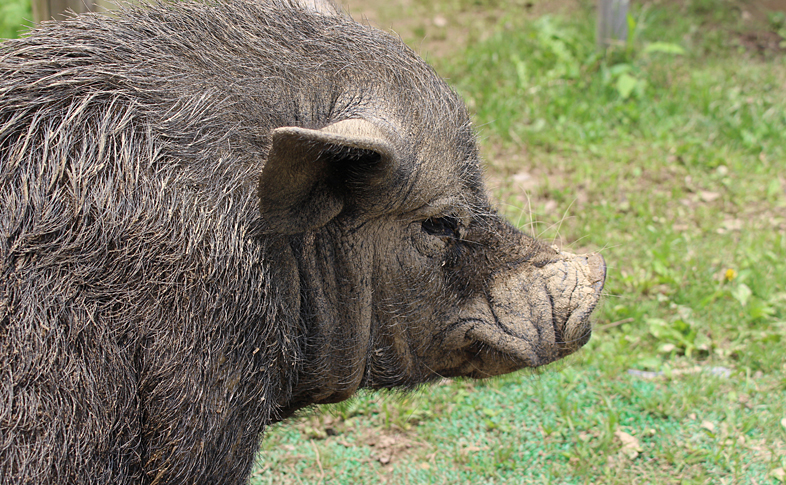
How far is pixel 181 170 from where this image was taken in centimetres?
253

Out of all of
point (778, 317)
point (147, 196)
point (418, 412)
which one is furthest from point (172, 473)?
point (778, 317)

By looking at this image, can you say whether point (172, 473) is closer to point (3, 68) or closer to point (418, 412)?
point (3, 68)

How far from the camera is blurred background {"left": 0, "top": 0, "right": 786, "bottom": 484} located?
403cm

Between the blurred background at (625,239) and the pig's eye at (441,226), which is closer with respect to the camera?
the pig's eye at (441,226)

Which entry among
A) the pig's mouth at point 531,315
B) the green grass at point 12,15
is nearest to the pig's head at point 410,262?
the pig's mouth at point 531,315

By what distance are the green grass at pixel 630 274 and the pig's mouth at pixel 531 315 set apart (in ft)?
2.25

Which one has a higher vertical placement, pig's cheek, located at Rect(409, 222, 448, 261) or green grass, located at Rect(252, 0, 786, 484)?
pig's cheek, located at Rect(409, 222, 448, 261)

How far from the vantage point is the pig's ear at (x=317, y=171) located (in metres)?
2.30

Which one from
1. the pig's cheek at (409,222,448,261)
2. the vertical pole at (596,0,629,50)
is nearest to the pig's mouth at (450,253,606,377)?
the pig's cheek at (409,222,448,261)

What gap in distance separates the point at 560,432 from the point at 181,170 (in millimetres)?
2687

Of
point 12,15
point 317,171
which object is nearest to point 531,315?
point 317,171

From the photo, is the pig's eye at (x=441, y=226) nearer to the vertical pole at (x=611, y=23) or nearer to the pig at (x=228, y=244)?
the pig at (x=228, y=244)

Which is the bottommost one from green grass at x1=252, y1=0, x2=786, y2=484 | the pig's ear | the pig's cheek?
green grass at x1=252, y1=0, x2=786, y2=484

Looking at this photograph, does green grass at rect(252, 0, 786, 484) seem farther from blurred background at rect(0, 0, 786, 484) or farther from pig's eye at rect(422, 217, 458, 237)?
pig's eye at rect(422, 217, 458, 237)
